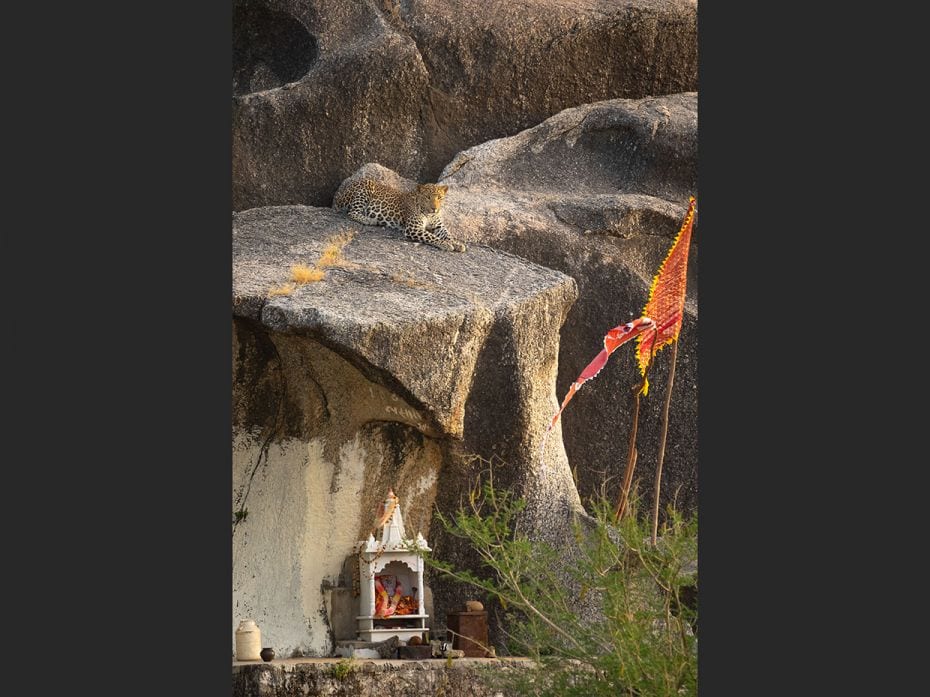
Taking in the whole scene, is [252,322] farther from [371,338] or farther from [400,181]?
[400,181]

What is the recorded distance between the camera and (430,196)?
1077cm

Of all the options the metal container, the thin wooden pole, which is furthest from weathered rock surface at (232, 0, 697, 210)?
the metal container

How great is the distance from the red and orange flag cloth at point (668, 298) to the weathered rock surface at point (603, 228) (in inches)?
2.5

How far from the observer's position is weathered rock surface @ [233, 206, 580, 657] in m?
10.1

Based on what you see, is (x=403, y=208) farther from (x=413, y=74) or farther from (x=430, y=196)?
(x=413, y=74)

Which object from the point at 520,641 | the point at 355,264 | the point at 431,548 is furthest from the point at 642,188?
the point at 520,641

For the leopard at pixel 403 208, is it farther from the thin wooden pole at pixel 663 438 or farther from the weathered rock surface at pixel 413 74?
the thin wooden pole at pixel 663 438

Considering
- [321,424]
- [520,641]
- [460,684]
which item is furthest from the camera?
[321,424]

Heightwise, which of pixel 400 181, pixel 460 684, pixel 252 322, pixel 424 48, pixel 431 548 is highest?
pixel 424 48

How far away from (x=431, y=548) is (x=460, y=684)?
1.07m

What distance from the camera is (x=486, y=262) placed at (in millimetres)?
10711

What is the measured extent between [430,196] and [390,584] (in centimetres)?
259

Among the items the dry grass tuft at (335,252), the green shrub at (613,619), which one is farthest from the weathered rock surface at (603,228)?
the green shrub at (613,619)

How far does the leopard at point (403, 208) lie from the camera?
35.1 feet
